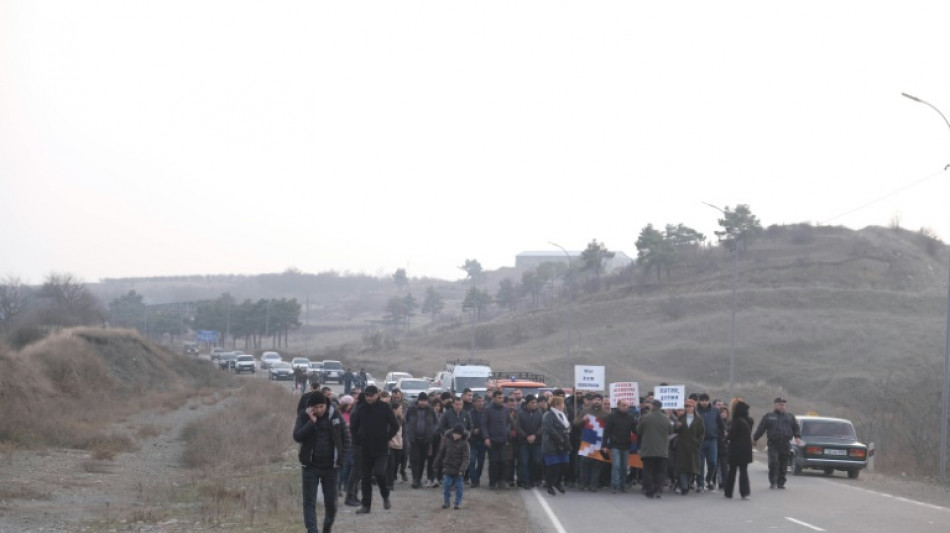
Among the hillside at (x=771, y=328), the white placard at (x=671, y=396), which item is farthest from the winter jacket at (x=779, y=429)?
the hillside at (x=771, y=328)

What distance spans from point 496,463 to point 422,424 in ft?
5.58

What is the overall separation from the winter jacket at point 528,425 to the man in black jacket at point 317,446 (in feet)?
28.4

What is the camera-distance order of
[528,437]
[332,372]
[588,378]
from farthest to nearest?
[332,372], [588,378], [528,437]

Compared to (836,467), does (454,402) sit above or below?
above

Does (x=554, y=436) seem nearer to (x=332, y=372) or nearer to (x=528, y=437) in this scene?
(x=528, y=437)

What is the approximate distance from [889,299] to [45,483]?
3450 inches

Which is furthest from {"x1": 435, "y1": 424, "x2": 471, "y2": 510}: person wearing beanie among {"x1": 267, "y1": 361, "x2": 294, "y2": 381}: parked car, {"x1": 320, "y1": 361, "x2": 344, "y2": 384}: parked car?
→ {"x1": 267, "y1": 361, "x2": 294, "y2": 381}: parked car

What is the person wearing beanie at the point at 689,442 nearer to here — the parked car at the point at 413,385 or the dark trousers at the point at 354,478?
the dark trousers at the point at 354,478

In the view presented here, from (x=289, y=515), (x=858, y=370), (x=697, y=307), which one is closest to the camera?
(x=289, y=515)

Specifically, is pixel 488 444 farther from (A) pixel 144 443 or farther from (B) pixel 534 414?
(A) pixel 144 443

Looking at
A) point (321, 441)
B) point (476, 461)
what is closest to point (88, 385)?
point (476, 461)

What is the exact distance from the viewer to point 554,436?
21.0 m

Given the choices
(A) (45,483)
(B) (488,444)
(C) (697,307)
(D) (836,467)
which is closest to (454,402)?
(B) (488,444)

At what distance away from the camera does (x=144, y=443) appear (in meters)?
36.1
